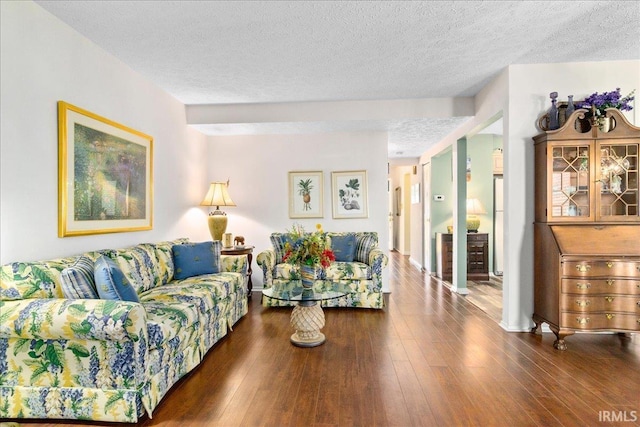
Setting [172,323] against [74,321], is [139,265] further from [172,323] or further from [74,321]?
[74,321]

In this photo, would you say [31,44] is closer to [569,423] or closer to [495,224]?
[569,423]

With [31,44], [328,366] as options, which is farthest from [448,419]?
[31,44]

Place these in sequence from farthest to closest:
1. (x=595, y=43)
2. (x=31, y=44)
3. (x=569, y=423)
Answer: (x=595, y=43) < (x=31, y=44) < (x=569, y=423)

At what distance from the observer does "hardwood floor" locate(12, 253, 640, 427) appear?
201 centimetres

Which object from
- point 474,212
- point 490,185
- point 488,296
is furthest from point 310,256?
point 490,185

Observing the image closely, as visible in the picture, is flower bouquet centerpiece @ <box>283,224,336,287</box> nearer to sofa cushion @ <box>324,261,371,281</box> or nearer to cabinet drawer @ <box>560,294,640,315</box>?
sofa cushion @ <box>324,261,371,281</box>

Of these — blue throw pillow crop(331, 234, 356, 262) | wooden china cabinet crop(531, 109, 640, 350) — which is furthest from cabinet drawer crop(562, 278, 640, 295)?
blue throw pillow crop(331, 234, 356, 262)

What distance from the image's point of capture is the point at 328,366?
2641 millimetres

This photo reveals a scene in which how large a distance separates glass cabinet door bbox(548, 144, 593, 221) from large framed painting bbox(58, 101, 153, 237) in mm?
4042

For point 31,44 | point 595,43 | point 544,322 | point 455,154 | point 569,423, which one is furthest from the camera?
point 455,154

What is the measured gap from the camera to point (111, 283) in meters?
2.08

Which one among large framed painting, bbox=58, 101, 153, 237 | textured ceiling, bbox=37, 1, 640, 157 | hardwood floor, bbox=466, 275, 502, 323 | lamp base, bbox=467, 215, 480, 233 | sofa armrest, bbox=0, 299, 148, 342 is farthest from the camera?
lamp base, bbox=467, 215, 480, 233

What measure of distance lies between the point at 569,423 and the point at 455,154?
3.78 m

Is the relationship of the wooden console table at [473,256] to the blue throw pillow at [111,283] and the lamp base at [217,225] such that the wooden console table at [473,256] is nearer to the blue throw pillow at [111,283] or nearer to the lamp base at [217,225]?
the lamp base at [217,225]
